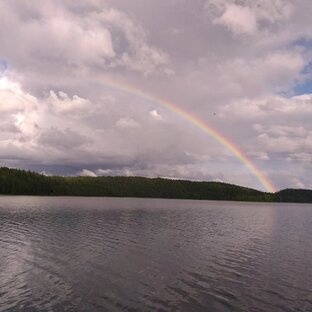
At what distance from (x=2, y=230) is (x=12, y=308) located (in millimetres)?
39106

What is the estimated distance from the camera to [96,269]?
115 feet

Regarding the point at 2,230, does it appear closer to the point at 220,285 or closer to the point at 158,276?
the point at 158,276

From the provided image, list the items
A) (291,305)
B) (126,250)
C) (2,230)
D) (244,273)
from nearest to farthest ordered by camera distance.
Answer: (291,305) < (244,273) < (126,250) < (2,230)

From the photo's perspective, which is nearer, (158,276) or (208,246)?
(158,276)

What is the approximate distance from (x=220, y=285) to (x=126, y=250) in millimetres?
17198

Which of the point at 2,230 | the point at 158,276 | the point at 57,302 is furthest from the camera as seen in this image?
the point at 2,230

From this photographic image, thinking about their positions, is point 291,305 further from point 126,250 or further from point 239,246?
point 239,246

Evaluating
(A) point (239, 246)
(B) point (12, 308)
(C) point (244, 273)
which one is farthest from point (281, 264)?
(B) point (12, 308)

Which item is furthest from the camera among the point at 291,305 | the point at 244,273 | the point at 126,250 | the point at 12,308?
the point at 126,250

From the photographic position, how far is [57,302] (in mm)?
24969

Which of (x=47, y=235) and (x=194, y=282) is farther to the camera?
(x=47, y=235)

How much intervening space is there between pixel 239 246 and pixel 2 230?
1388 inches

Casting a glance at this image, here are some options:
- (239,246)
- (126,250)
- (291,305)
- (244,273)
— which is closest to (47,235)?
(126,250)

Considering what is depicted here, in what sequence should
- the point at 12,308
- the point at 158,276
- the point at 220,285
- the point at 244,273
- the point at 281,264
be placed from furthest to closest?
the point at 281,264 < the point at 244,273 < the point at 158,276 < the point at 220,285 < the point at 12,308
